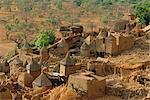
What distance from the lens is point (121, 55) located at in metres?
30.5

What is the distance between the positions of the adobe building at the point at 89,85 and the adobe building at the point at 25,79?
3.76 meters

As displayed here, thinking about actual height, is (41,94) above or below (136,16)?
below

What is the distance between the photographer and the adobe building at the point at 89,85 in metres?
22.3

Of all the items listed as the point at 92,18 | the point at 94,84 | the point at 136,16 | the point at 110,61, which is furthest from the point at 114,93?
the point at 92,18

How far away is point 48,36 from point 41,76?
609 inches

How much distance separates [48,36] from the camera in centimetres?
3906

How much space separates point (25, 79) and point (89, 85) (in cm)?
500

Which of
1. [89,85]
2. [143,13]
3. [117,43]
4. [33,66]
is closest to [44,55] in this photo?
[33,66]

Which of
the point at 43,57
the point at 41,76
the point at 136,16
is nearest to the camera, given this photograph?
the point at 41,76

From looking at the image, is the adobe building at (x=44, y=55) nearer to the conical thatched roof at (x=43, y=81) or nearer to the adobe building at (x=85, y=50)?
the adobe building at (x=85, y=50)

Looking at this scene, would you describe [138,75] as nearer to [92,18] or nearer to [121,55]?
[121,55]

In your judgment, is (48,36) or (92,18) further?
(92,18)

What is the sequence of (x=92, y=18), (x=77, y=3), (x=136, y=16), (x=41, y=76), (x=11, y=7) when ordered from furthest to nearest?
(x=77, y=3)
(x=11, y=7)
(x=92, y=18)
(x=136, y=16)
(x=41, y=76)

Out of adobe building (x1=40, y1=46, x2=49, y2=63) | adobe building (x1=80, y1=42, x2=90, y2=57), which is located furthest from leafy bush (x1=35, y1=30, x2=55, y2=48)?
adobe building (x1=80, y1=42, x2=90, y2=57)
